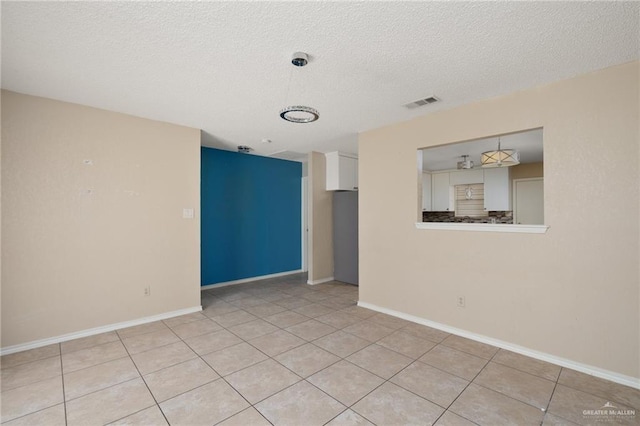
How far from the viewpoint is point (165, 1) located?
1630mm

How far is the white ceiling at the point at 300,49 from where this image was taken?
172 cm

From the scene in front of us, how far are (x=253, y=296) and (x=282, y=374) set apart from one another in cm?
246

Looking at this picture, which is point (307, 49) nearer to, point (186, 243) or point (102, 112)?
point (102, 112)

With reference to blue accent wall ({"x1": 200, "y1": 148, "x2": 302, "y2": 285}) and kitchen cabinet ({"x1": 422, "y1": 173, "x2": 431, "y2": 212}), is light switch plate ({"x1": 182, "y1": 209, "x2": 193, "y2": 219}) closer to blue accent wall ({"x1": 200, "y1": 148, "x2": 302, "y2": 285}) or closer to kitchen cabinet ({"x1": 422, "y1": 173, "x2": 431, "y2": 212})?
blue accent wall ({"x1": 200, "y1": 148, "x2": 302, "y2": 285})

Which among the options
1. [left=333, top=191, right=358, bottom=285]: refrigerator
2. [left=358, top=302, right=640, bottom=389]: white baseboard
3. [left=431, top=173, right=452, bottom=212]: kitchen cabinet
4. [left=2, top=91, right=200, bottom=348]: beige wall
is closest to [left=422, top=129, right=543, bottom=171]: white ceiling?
[left=431, top=173, right=452, bottom=212]: kitchen cabinet

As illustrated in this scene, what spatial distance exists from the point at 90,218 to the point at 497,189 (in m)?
7.39

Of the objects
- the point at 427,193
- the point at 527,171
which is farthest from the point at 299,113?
the point at 527,171

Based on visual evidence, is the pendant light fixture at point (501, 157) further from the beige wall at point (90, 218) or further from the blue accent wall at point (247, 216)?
the beige wall at point (90, 218)

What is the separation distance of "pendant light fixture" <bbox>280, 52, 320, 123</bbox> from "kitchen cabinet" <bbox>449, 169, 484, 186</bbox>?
566 cm

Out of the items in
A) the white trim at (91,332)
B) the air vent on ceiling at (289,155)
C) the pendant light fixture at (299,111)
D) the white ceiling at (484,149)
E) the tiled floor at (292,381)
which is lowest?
the tiled floor at (292,381)

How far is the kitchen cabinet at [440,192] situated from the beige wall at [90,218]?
5995mm

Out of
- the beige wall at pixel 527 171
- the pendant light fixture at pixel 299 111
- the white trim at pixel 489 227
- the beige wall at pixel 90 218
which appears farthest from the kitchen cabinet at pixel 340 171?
the beige wall at pixel 527 171

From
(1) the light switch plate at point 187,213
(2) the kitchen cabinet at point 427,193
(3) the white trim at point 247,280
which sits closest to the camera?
(1) the light switch plate at point 187,213

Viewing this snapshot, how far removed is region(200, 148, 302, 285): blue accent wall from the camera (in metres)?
5.27
